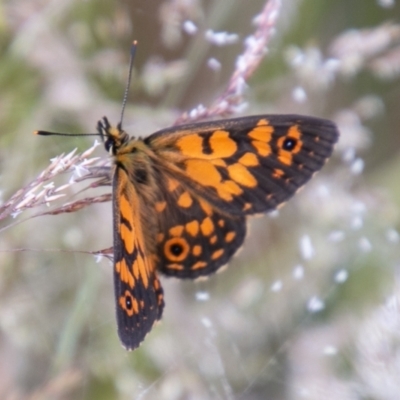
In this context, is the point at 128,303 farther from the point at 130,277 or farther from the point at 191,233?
the point at 191,233

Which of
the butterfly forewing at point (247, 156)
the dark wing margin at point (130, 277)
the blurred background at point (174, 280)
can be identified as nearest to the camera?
the dark wing margin at point (130, 277)

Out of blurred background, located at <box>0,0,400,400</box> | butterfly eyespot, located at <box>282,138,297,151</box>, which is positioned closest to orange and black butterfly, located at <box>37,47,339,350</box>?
butterfly eyespot, located at <box>282,138,297,151</box>

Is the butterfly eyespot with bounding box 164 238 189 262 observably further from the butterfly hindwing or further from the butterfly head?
the butterfly head

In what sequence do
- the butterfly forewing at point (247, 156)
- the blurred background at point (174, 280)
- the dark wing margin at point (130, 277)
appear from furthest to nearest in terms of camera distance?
the blurred background at point (174, 280)
the butterfly forewing at point (247, 156)
the dark wing margin at point (130, 277)

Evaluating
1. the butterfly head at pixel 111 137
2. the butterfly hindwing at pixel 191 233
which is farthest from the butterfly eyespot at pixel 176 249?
the butterfly head at pixel 111 137

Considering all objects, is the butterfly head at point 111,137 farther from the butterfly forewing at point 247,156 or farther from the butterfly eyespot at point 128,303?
the butterfly eyespot at point 128,303

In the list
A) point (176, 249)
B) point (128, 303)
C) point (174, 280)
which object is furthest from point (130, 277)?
point (174, 280)

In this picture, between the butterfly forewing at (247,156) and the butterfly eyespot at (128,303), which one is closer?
the butterfly eyespot at (128,303)

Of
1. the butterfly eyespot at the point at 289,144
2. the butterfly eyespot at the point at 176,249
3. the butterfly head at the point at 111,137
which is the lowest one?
the butterfly eyespot at the point at 176,249
